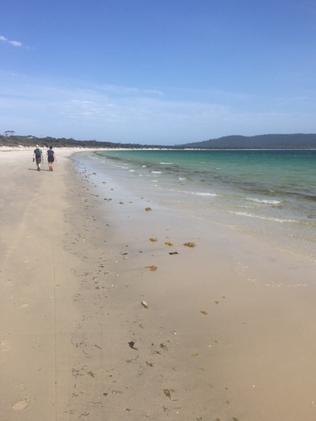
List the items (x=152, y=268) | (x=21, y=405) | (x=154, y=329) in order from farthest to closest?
(x=152, y=268) < (x=154, y=329) < (x=21, y=405)

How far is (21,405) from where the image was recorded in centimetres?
363

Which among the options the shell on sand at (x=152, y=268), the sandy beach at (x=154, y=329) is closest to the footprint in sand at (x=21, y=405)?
the sandy beach at (x=154, y=329)

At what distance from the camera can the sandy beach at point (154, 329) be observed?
12.3 feet

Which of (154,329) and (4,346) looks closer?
(4,346)

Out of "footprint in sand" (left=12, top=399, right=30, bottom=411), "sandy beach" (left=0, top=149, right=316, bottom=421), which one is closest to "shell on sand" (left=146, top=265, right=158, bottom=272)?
"sandy beach" (left=0, top=149, right=316, bottom=421)

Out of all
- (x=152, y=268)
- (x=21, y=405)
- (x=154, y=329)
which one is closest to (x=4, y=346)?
(x=21, y=405)

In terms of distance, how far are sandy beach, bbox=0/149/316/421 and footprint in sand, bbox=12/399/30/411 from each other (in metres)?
0.01

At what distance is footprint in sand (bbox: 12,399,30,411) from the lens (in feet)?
11.7

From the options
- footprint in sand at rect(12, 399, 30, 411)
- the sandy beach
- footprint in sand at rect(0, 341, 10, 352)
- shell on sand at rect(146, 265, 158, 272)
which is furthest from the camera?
shell on sand at rect(146, 265, 158, 272)

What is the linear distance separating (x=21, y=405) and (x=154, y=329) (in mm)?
1910

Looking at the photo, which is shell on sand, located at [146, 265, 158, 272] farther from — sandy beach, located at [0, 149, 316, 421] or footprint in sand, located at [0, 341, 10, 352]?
footprint in sand, located at [0, 341, 10, 352]

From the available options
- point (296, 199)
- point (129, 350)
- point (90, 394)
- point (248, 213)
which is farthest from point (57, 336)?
point (296, 199)

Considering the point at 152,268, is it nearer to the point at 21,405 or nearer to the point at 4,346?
the point at 4,346

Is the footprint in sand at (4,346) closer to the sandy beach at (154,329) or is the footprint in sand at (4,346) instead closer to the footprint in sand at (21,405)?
the sandy beach at (154,329)
